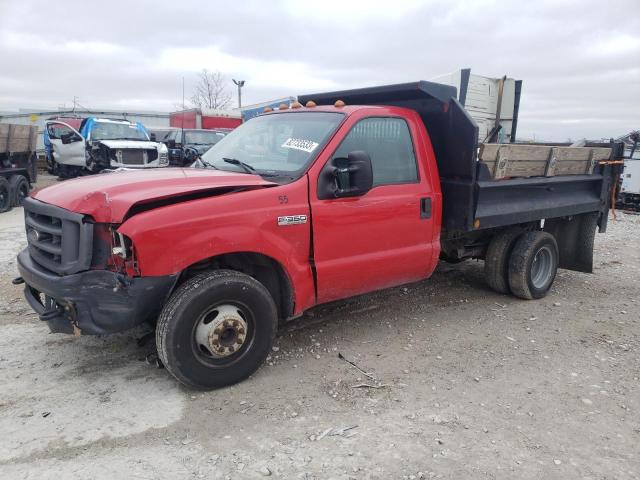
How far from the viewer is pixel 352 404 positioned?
341 cm

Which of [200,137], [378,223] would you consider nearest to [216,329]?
[378,223]

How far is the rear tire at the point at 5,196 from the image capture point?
1100 cm

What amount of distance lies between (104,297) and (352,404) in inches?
69.7

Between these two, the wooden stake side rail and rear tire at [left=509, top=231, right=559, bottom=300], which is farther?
rear tire at [left=509, top=231, right=559, bottom=300]

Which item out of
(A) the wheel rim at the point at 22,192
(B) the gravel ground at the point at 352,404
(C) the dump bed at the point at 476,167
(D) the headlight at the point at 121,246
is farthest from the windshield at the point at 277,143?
(A) the wheel rim at the point at 22,192

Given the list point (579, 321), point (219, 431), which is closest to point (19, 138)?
point (219, 431)

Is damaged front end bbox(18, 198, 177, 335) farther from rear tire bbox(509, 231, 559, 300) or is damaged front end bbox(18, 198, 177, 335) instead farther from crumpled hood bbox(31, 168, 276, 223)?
rear tire bbox(509, 231, 559, 300)

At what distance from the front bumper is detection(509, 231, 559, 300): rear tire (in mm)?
3905

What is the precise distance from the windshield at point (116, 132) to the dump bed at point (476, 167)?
11.4 meters

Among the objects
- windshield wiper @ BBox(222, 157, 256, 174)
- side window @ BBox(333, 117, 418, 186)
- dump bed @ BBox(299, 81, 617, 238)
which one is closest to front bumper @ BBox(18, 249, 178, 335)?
windshield wiper @ BBox(222, 157, 256, 174)

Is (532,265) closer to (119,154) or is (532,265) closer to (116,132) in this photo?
(119,154)

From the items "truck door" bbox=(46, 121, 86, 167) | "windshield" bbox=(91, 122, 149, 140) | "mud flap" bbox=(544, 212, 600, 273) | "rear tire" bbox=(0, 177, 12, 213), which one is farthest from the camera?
"windshield" bbox=(91, 122, 149, 140)

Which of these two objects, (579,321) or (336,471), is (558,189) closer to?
(579,321)

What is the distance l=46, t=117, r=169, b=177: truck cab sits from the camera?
14.4 m
